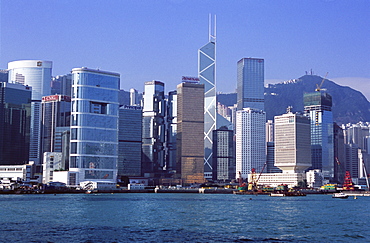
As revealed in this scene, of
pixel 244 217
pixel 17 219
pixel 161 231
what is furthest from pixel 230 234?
pixel 17 219

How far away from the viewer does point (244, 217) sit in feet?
378

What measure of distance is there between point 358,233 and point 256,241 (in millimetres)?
20473

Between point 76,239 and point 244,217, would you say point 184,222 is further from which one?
point 76,239

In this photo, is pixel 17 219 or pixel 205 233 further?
pixel 17 219

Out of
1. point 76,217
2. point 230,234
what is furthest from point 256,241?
point 76,217

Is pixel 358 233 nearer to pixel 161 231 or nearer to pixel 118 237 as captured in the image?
pixel 161 231

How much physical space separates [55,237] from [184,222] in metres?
29.3

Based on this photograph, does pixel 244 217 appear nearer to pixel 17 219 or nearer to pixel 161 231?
pixel 161 231

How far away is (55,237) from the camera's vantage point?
78.0m

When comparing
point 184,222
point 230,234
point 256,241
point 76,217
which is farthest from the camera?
point 76,217

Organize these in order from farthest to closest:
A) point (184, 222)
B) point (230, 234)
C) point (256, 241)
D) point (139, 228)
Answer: point (184, 222) < point (139, 228) < point (230, 234) < point (256, 241)

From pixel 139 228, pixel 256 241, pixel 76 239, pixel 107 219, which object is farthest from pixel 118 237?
pixel 107 219

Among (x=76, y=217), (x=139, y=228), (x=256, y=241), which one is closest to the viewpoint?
(x=256, y=241)

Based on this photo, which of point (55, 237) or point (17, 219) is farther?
point (17, 219)
